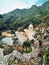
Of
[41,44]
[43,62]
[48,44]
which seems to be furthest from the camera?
[41,44]

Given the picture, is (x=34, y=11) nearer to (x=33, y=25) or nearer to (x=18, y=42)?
(x=33, y=25)

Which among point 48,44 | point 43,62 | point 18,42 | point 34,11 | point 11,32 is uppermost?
point 34,11

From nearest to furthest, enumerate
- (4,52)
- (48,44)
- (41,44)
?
(48,44) → (41,44) → (4,52)

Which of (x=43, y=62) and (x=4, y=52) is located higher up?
(x=4, y=52)

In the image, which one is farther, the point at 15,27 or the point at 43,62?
the point at 15,27

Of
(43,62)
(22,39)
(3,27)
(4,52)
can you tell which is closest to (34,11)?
(3,27)

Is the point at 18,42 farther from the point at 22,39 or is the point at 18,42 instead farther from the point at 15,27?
the point at 15,27

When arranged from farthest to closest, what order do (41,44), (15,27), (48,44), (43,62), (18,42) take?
(15,27)
(18,42)
(41,44)
(48,44)
(43,62)

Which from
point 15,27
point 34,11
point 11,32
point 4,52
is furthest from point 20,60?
point 34,11

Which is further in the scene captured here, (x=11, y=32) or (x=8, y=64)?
(x=11, y=32)
